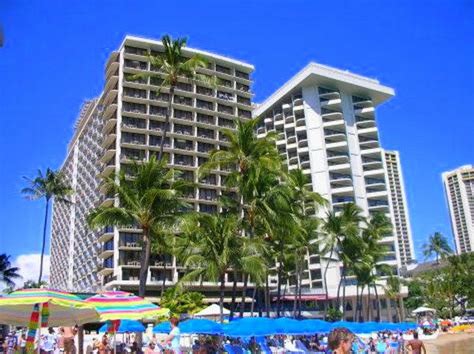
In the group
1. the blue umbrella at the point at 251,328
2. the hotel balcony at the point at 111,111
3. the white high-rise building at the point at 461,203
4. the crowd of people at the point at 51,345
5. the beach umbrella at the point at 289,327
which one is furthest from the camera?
the white high-rise building at the point at 461,203

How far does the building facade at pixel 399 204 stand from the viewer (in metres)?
140

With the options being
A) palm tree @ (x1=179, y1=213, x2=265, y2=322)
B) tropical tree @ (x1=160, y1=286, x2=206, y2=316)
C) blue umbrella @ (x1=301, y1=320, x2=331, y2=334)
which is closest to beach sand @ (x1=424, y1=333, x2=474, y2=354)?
blue umbrella @ (x1=301, y1=320, x2=331, y2=334)

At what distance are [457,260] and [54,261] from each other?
82873mm

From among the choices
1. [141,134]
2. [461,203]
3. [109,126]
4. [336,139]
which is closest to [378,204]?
[336,139]

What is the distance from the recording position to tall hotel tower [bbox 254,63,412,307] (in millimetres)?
80562

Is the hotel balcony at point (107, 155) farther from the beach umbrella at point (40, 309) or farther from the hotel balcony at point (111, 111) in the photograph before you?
the beach umbrella at point (40, 309)

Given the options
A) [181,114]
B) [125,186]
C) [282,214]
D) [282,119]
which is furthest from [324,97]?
[125,186]

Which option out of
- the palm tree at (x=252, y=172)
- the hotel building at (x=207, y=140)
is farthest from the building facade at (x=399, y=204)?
the palm tree at (x=252, y=172)

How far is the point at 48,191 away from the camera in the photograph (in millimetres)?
60250

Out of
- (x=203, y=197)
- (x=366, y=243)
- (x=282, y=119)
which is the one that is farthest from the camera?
(x=282, y=119)

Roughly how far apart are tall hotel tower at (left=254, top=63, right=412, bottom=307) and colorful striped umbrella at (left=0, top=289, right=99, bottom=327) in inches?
2558

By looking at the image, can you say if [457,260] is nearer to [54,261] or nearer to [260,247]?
[260,247]

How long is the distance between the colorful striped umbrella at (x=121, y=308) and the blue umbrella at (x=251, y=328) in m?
5.55

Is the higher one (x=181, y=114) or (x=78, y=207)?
(x=181, y=114)
